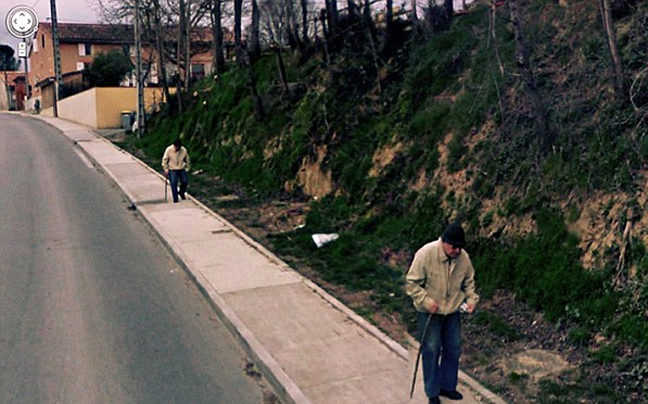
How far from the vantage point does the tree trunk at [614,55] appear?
8.53 metres

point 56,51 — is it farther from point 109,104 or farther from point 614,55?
point 614,55

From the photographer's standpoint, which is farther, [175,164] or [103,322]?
[175,164]

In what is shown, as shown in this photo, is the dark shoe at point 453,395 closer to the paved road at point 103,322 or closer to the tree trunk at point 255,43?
the paved road at point 103,322

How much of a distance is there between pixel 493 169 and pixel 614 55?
2.29 metres

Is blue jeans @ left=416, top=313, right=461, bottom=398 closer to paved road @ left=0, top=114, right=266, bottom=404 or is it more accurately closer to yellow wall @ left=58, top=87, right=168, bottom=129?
paved road @ left=0, top=114, right=266, bottom=404

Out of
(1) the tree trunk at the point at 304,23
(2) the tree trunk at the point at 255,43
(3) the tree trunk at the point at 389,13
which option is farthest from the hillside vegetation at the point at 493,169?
(2) the tree trunk at the point at 255,43

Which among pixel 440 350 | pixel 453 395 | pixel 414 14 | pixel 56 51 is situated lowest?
pixel 453 395

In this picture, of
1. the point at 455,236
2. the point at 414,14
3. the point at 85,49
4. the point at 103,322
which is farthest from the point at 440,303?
the point at 85,49

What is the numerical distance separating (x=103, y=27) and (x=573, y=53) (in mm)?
68405

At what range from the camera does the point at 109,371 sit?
23.7 feet

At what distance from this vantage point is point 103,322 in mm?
8727

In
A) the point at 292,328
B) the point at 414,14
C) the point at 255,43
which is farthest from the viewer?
the point at 255,43

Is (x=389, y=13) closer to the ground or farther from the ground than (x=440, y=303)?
farther from the ground

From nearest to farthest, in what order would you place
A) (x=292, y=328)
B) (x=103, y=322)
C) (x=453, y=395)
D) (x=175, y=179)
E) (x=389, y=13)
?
(x=453, y=395)
(x=292, y=328)
(x=103, y=322)
(x=389, y=13)
(x=175, y=179)
